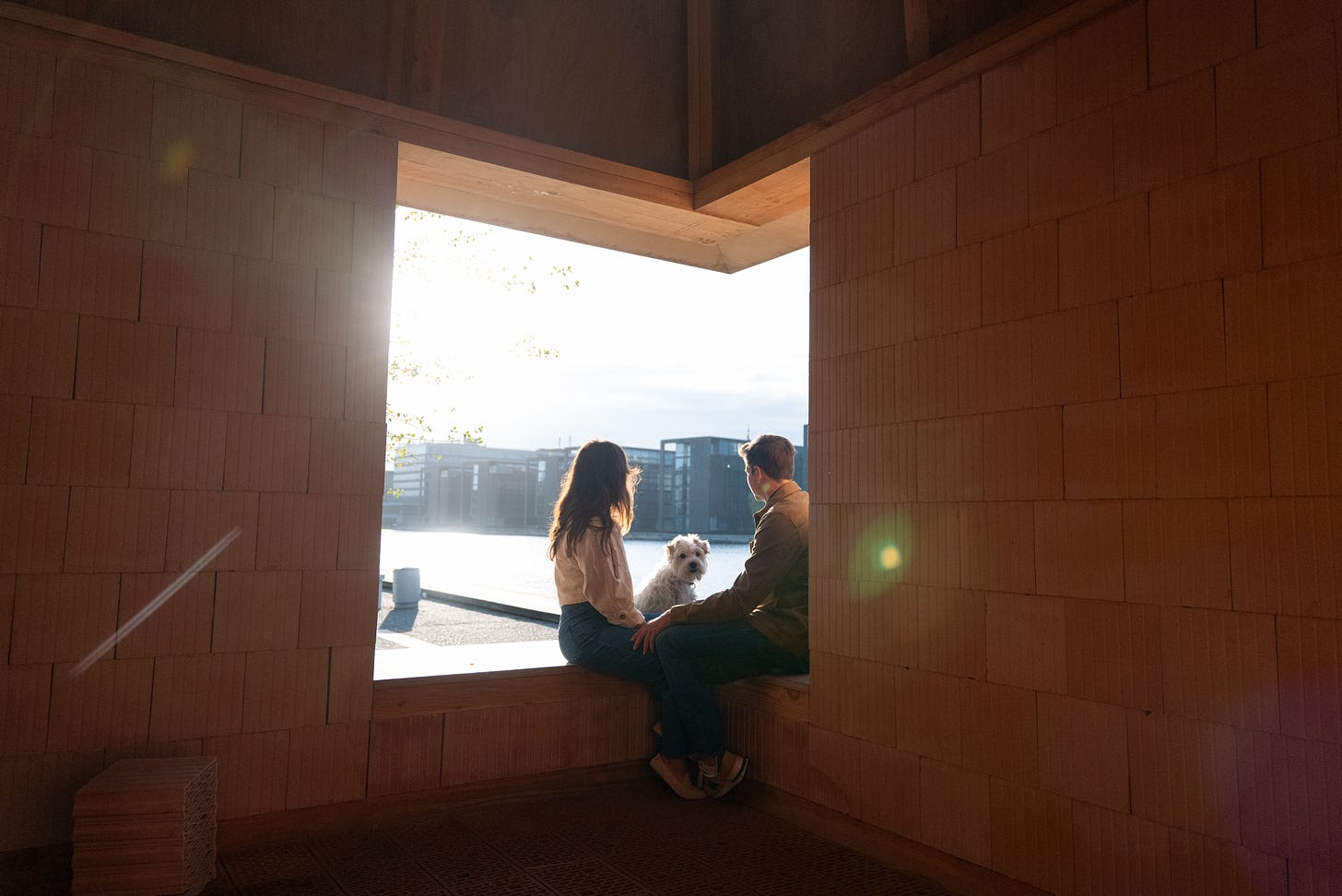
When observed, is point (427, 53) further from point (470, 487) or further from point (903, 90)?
point (470, 487)

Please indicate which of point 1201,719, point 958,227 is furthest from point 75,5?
point 1201,719

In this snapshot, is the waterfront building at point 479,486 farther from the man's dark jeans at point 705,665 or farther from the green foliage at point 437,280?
the man's dark jeans at point 705,665

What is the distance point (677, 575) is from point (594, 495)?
1.39m

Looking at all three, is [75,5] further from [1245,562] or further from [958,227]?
[1245,562]

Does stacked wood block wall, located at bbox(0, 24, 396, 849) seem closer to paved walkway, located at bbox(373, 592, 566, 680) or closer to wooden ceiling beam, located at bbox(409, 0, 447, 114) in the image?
wooden ceiling beam, located at bbox(409, 0, 447, 114)

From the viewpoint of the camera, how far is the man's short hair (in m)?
3.31

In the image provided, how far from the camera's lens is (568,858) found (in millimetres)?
2637

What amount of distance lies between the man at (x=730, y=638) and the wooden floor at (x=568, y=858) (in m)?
0.17

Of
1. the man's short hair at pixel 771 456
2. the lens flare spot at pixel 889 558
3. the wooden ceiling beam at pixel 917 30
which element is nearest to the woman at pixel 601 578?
the man's short hair at pixel 771 456

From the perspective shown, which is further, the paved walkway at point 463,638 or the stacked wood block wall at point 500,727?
the paved walkway at point 463,638

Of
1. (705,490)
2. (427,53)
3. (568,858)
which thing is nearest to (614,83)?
(427,53)

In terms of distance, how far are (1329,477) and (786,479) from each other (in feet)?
5.87

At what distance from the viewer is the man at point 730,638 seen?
3.13 metres

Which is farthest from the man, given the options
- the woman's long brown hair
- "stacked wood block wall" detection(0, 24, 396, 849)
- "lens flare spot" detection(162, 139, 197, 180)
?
"lens flare spot" detection(162, 139, 197, 180)
